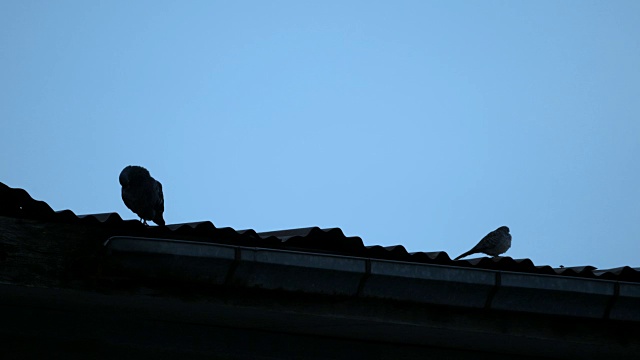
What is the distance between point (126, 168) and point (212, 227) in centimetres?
458

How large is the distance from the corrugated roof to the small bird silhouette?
4977 mm

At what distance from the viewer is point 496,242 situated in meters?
11.1

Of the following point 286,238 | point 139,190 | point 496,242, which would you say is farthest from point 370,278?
point 496,242

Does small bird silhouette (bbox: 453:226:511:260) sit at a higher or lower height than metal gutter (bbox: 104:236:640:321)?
higher

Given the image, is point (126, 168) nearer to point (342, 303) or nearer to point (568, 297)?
point (342, 303)

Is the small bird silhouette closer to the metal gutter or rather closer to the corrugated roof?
the corrugated roof

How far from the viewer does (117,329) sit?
5.54 meters

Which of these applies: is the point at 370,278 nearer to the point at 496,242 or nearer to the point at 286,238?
the point at 286,238

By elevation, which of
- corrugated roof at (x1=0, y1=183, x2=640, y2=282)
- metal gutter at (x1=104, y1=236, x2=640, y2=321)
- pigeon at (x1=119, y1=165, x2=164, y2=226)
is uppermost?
pigeon at (x1=119, y1=165, x2=164, y2=226)

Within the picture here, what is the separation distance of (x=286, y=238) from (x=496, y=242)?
258 inches

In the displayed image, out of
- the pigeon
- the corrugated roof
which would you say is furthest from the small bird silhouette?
the corrugated roof

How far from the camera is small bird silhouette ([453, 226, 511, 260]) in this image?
11164mm

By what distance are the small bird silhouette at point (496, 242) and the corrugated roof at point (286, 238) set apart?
498 centimetres

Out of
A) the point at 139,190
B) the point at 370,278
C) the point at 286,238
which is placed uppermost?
the point at 139,190
